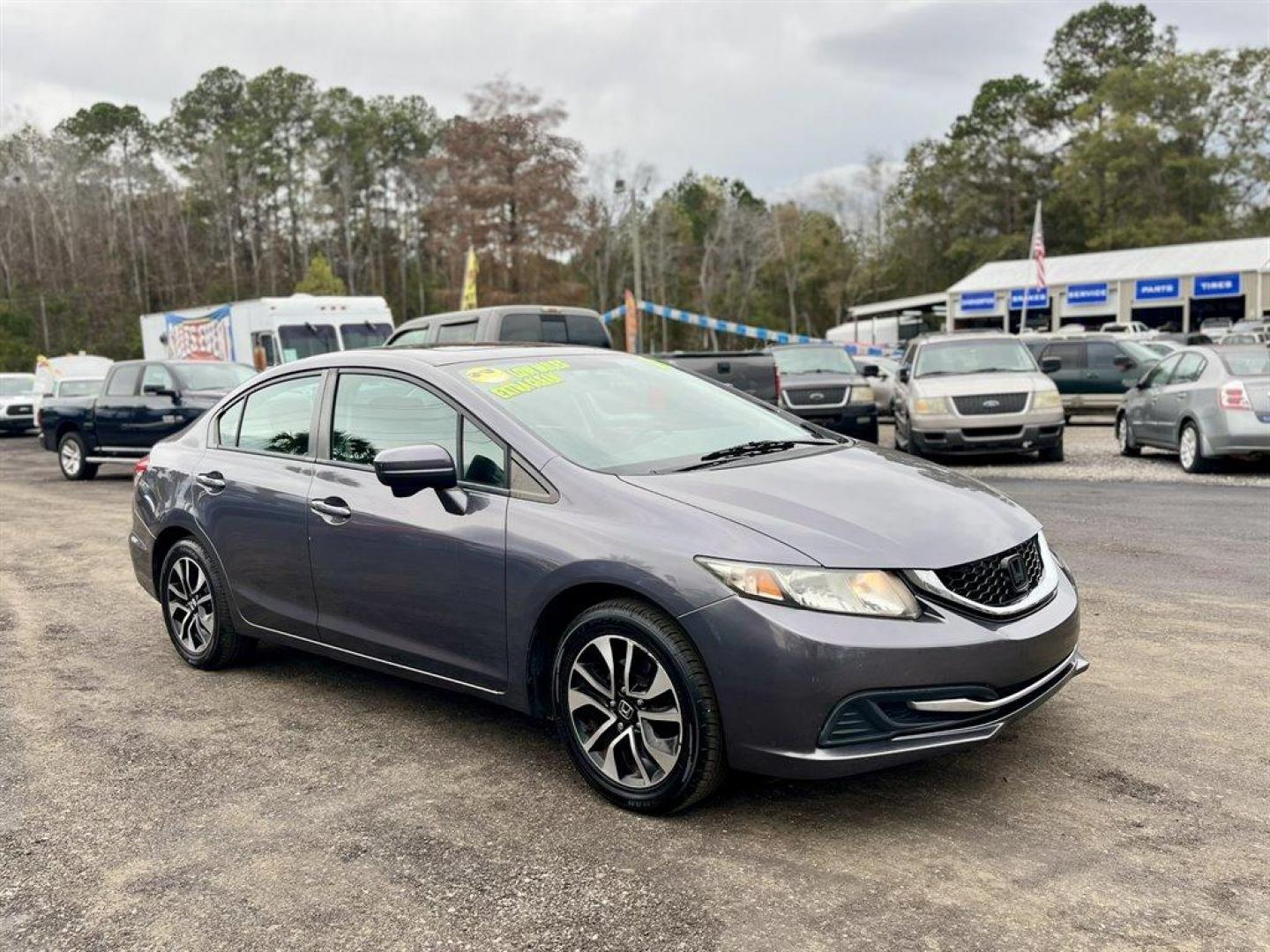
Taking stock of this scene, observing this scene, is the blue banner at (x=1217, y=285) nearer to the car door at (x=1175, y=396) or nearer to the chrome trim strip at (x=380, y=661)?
the car door at (x=1175, y=396)

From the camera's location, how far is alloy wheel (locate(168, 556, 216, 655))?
5.51 meters

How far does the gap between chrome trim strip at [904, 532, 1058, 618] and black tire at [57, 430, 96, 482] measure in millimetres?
15765

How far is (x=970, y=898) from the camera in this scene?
305 centimetres

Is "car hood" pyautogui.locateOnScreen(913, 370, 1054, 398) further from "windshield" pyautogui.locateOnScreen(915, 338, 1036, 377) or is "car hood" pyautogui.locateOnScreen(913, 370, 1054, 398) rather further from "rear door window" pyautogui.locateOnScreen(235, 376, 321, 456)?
"rear door window" pyautogui.locateOnScreen(235, 376, 321, 456)

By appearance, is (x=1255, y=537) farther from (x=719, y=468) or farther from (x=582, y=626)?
(x=582, y=626)

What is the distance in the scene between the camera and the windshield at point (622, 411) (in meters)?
4.16

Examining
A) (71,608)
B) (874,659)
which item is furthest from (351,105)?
(874,659)

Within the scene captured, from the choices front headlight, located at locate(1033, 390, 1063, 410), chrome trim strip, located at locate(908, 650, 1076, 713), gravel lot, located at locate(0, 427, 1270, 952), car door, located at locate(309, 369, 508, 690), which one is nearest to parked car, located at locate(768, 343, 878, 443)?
front headlight, located at locate(1033, 390, 1063, 410)

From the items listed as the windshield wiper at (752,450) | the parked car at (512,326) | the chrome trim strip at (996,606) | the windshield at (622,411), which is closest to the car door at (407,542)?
the windshield at (622,411)

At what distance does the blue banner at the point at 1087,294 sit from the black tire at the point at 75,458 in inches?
1652

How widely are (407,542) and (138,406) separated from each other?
1309 cm

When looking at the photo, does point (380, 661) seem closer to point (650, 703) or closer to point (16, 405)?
point (650, 703)

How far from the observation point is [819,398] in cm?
1634

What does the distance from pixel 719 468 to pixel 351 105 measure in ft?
246
